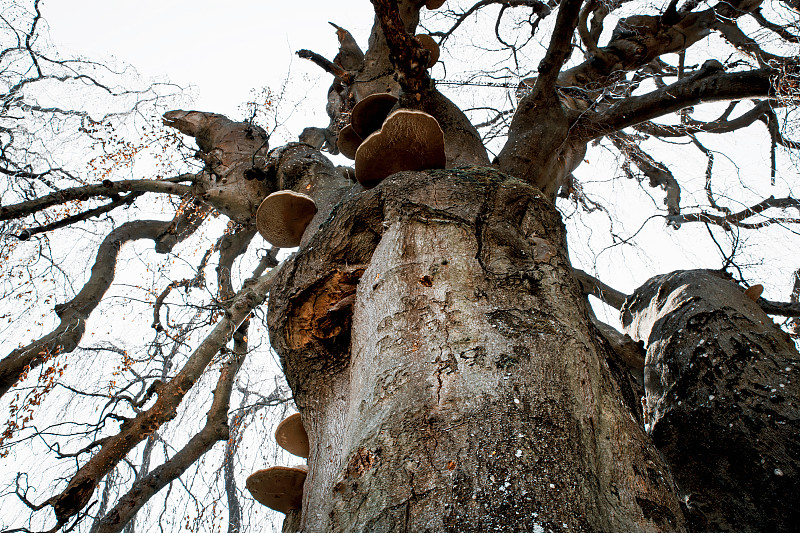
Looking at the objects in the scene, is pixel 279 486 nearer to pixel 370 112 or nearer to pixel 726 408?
pixel 726 408

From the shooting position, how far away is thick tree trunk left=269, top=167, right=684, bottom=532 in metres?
0.97

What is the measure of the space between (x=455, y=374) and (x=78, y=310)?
3850 millimetres

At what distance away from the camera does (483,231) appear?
68.9 inches

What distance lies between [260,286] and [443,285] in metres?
2.54

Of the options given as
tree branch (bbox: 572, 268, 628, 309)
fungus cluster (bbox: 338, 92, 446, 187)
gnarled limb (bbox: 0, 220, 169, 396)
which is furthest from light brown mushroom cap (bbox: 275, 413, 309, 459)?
tree branch (bbox: 572, 268, 628, 309)

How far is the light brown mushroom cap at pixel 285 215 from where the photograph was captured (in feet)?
8.27

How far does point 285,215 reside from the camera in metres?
2.61

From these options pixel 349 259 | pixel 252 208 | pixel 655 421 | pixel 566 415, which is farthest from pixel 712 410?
pixel 252 208

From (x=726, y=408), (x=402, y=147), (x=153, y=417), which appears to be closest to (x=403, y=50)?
(x=402, y=147)

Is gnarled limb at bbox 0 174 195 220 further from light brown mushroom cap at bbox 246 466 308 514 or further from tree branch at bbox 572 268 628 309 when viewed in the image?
tree branch at bbox 572 268 628 309

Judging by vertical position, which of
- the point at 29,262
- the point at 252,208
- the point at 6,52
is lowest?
the point at 252,208

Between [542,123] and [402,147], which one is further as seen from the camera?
[542,123]

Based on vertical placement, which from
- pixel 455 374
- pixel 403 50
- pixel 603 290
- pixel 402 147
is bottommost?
pixel 455 374

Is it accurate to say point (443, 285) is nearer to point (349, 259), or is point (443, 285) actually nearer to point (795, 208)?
point (349, 259)
